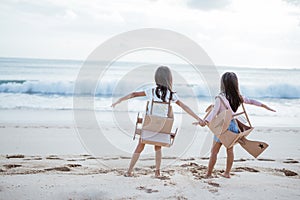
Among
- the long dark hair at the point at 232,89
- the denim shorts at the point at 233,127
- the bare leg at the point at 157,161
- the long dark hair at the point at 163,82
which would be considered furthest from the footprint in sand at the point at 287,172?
the long dark hair at the point at 163,82

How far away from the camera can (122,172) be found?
4.94 meters

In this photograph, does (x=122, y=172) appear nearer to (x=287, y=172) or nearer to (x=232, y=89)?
(x=232, y=89)

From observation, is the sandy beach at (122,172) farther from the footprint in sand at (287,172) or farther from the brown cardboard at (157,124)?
the brown cardboard at (157,124)

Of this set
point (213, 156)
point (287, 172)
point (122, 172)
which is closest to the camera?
point (213, 156)

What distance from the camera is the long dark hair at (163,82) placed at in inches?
181

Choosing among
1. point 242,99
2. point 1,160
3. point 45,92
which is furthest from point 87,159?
point 45,92

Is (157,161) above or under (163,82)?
under

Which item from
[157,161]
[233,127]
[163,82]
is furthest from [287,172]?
[163,82]

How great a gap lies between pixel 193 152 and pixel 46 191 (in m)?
3.56

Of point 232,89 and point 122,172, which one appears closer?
point 232,89

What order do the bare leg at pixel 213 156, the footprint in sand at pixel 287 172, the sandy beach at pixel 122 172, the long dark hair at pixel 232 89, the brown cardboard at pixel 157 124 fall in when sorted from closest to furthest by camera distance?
1. the sandy beach at pixel 122 172
2. the brown cardboard at pixel 157 124
3. the long dark hair at pixel 232 89
4. the bare leg at pixel 213 156
5. the footprint in sand at pixel 287 172

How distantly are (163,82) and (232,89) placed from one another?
3.11ft

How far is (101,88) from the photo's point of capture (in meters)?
19.1

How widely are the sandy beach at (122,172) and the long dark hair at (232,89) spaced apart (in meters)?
1.05
